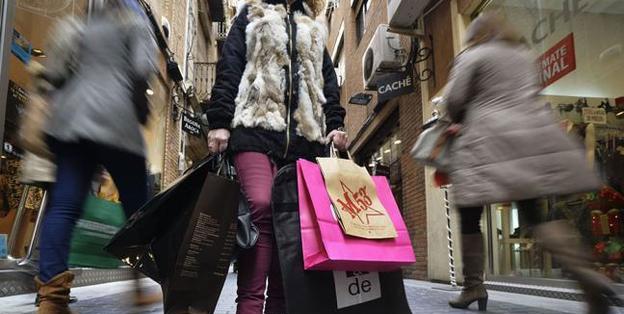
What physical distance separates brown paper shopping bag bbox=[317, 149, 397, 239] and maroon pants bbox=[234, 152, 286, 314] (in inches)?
10.4

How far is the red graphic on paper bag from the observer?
88.7 inches

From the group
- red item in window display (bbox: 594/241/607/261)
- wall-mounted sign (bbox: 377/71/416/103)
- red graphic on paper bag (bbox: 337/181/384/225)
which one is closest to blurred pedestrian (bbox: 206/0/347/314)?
red graphic on paper bag (bbox: 337/181/384/225)

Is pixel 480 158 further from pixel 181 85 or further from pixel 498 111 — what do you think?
pixel 181 85

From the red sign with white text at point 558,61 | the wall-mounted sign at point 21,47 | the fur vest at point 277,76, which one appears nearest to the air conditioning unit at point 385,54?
the red sign with white text at point 558,61

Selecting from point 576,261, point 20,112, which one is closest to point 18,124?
point 20,112

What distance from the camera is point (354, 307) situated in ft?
7.37

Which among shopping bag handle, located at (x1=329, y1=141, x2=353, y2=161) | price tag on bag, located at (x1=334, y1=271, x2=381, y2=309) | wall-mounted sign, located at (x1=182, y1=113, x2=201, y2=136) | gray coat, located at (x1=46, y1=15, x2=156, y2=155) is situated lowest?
price tag on bag, located at (x1=334, y1=271, x2=381, y2=309)

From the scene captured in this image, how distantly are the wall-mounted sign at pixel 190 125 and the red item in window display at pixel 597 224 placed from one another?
403 inches

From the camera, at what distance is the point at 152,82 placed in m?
2.71

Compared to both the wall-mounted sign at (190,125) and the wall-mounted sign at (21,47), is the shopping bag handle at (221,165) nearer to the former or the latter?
the wall-mounted sign at (21,47)

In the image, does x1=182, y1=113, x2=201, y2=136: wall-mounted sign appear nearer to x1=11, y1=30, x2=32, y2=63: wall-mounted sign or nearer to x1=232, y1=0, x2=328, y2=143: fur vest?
x1=11, y1=30, x2=32, y2=63: wall-mounted sign

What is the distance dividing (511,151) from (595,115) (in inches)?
140

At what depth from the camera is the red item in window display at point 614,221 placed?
4.83m

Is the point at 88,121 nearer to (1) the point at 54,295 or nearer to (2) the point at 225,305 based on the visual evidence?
(1) the point at 54,295
